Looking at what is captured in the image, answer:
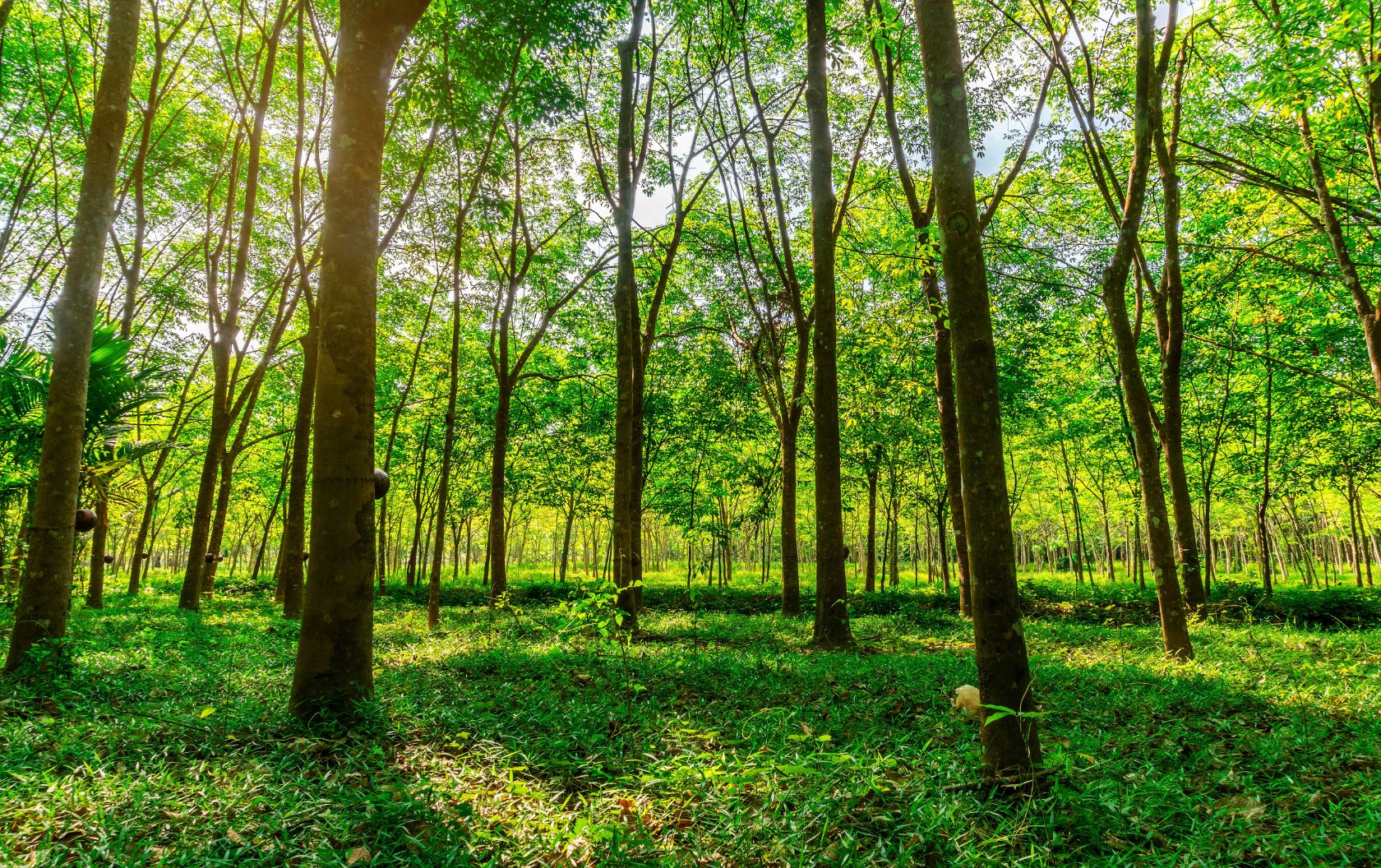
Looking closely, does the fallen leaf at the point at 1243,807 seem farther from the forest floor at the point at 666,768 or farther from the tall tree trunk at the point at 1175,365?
the tall tree trunk at the point at 1175,365

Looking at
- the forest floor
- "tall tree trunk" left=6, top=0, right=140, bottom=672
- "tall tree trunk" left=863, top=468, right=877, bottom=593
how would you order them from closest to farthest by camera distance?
the forest floor, "tall tree trunk" left=6, top=0, right=140, bottom=672, "tall tree trunk" left=863, top=468, right=877, bottom=593

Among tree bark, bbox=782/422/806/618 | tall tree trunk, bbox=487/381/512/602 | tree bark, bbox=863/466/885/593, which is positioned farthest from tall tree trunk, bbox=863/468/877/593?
tall tree trunk, bbox=487/381/512/602

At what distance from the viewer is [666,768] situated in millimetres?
3059

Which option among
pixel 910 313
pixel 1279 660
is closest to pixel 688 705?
pixel 1279 660

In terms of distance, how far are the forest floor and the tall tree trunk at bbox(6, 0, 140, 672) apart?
0.63 m

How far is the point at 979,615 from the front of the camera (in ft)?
9.68

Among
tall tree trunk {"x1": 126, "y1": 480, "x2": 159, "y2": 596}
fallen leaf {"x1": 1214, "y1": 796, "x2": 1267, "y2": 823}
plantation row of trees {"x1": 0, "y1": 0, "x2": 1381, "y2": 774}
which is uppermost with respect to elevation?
plantation row of trees {"x1": 0, "y1": 0, "x2": 1381, "y2": 774}

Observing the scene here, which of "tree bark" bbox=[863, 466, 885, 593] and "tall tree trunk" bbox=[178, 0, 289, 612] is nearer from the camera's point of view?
"tall tree trunk" bbox=[178, 0, 289, 612]

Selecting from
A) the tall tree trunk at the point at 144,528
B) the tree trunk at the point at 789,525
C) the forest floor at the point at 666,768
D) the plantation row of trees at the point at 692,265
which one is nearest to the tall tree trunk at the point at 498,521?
the plantation row of trees at the point at 692,265

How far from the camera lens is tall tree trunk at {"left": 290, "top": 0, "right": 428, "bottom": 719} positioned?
3.72 m

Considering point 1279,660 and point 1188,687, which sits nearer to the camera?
point 1188,687

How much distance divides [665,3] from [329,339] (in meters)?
10.1

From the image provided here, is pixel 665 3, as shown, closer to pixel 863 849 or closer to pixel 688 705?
pixel 688 705

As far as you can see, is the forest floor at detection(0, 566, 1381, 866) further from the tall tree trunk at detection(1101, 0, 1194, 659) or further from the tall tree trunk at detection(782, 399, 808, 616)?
the tall tree trunk at detection(782, 399, 808, 616)
